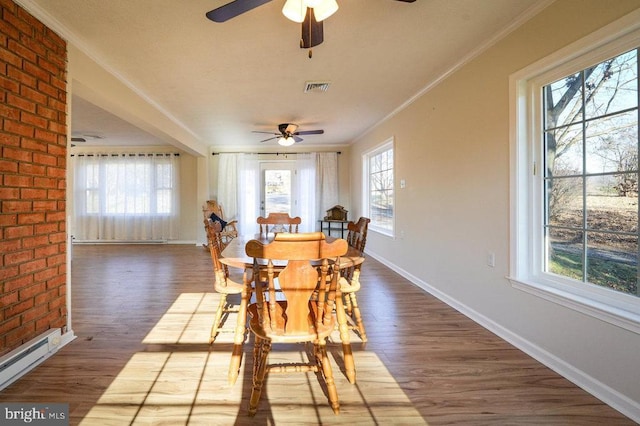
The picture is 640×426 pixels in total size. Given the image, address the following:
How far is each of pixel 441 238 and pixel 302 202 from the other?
3925 mm

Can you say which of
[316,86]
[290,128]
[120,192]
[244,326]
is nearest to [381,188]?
[290,128]

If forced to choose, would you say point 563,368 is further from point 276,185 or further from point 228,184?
point 228,184

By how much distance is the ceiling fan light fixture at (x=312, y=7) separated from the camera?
60.7 inches

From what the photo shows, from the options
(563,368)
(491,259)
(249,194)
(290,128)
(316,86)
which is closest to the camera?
(563,368)

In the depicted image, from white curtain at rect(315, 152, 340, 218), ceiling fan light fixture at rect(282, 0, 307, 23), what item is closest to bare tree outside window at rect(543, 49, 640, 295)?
ceiling fan light fixture at rect(282, 0, 307, 23)

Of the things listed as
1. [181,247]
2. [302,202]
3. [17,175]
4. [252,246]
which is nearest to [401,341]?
[252,246]

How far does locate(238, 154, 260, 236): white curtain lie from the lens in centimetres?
662

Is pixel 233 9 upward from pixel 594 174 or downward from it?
upward

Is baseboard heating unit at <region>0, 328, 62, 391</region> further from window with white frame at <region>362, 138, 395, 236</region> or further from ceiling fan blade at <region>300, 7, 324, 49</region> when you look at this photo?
window with white frame at <region>362, 138, 395, 236</region>

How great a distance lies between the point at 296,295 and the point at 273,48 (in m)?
2.09

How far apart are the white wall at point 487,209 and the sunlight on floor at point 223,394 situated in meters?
1.09

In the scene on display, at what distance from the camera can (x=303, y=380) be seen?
176 centimetres

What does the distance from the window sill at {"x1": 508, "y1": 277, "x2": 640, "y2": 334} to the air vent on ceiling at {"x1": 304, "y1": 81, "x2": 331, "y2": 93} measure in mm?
2584

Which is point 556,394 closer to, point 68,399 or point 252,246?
point 252,246
